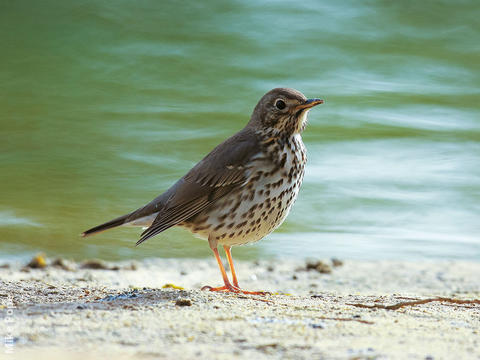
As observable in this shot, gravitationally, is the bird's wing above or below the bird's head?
below

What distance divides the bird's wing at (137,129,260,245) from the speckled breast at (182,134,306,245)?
0.06 meters

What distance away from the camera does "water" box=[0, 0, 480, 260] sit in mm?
9062

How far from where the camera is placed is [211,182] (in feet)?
16.8

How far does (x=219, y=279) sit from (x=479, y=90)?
30.2 ft

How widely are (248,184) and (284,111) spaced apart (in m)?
0.65

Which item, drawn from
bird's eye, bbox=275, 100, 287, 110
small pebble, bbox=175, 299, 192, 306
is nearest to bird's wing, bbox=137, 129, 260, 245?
bird's eye, bbox=275, 100, 287, 110

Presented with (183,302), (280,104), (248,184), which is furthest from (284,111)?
(183,302)

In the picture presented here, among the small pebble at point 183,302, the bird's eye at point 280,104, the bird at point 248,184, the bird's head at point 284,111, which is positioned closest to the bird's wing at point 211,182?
the bird at point 248,184

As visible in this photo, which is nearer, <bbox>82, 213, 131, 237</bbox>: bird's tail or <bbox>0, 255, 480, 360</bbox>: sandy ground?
<bbox>0, 255, 480, 360</bbox>: sandy ground

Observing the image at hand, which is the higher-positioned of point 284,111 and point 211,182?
point 284,111

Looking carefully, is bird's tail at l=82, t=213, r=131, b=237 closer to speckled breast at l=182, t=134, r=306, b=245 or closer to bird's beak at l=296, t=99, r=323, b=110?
speckled breast at l=182, t=134, r=306, b=245

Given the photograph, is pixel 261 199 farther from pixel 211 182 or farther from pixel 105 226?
pixel 105 226

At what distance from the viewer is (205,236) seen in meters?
5.27

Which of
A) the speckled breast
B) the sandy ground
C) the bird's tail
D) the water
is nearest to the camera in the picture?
the sandy ground
